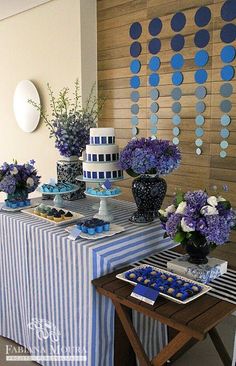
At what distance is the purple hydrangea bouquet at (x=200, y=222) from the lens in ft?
5.11

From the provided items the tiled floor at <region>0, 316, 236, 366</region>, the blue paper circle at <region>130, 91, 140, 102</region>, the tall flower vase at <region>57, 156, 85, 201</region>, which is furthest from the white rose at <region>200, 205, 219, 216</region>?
the blue paper circle at <region>130, 91, 140, 102</region>

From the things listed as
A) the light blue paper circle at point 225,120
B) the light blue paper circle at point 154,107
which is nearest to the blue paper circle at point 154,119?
the light blue paper circle at point 154,107

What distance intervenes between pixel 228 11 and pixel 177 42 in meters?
0.46

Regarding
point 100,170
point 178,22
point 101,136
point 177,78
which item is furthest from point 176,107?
point 100,170

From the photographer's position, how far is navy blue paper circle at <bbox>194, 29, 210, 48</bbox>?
2.71m

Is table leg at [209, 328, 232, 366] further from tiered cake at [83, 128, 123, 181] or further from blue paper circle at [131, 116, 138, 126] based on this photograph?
blue paper circle at [131, 116, 138, 126]

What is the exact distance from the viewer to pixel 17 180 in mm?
2363

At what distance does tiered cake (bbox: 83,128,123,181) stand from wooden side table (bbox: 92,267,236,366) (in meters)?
0.67

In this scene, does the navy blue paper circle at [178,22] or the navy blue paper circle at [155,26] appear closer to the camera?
the navy blue paper circle at [178,22]

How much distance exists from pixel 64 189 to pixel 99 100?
150 centimetres

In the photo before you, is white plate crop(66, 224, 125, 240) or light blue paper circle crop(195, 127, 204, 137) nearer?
white plate crop(66, 224, 125, 240)

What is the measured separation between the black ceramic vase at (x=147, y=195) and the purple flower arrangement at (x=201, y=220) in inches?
14.9

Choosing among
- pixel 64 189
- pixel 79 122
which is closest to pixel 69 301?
pixel 64 189

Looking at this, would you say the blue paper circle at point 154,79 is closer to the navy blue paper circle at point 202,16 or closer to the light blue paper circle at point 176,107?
the light blue paper circle at point 176,107
